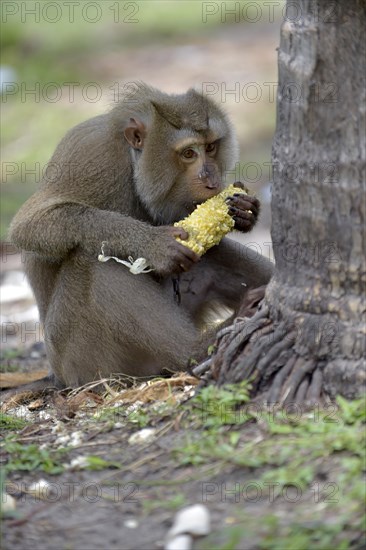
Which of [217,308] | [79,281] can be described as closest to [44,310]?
[79,281]

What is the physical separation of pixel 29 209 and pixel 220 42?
11.5 meters

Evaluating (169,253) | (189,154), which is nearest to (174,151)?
(189,154)

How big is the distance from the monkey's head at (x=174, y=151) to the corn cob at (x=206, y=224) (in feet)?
0.56

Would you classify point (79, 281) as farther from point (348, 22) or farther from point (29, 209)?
point (348, 22)

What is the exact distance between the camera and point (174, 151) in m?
5.96

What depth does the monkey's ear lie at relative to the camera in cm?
597

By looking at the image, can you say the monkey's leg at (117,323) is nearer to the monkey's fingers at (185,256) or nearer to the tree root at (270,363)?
the monkey's fingers at (185,256)

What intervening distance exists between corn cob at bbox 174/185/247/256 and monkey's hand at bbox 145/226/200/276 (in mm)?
42

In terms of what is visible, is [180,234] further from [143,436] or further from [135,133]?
[143,436]

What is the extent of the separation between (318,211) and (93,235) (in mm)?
1699

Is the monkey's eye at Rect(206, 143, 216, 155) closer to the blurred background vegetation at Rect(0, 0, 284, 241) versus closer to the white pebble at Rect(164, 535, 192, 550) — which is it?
the white pebble at Rect(164, 535, 192, 550)

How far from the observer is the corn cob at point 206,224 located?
5688 millimetres

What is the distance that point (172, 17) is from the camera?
17.8 m

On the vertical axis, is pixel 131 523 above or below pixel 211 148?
below
